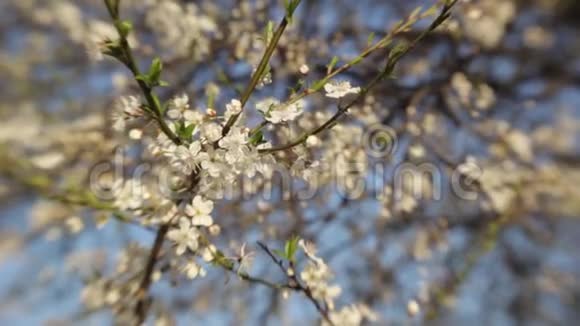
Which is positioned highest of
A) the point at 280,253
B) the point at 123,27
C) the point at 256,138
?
the point at 123,27

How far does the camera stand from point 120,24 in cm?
108

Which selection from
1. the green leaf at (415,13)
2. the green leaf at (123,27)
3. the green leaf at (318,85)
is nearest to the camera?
the green leaf at (123,27)

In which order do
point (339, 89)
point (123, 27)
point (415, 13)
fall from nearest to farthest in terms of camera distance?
point (123, 27) < point (339, 89) < point (415, 13)

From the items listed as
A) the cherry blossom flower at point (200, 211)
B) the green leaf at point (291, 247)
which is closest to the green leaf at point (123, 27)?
the cherry blossom flower at point (200, 211)

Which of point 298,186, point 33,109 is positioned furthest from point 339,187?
point 33,109

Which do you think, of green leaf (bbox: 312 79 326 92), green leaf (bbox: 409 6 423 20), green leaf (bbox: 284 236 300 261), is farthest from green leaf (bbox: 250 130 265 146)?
green leaf (bbox: 409 6 423 20)

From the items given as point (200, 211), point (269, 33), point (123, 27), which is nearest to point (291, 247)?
point (200, 211)

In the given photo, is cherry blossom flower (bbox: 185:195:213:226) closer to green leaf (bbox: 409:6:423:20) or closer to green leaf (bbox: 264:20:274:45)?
green leaf (bbox: 264:20:274:45)

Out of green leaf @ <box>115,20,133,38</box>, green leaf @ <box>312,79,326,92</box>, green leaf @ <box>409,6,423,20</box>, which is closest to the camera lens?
green leaf @ <box>115,20,133,38</box>

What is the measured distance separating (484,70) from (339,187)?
1633mm

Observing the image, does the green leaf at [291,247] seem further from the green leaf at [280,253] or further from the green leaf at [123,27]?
the green leaf at [123,27]

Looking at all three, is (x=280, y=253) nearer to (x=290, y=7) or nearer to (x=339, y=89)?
(x=339, y=89)

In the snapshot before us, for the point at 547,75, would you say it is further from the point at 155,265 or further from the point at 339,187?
the point at 155,265

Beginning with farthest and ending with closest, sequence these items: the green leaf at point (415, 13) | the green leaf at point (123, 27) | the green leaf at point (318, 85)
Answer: the green leaf at point (415, 13), the green leaf at point (318, 85), the green leaf at point (123, 27)
